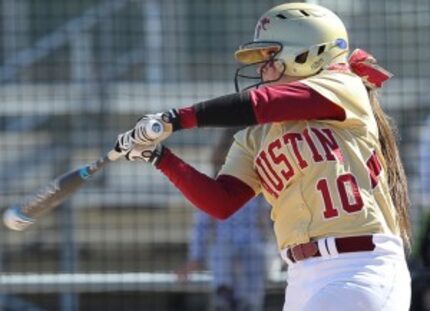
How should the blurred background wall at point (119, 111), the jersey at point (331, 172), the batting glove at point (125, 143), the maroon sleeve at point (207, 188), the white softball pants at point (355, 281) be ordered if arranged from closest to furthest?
1. the white softball pants at point (355, 281)
2. the jersey at point (331, 172)
3. the batting glove at point (125, 143)
4. the maroon sleeve at point (207, 188)
5. the blurred background wall at point (119, 111)

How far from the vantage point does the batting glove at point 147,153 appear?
3.79m

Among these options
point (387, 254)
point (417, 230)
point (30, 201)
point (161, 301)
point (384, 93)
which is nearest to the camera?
point (387, 254)

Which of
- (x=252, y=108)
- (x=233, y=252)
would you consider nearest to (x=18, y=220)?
(x=252, y=108)

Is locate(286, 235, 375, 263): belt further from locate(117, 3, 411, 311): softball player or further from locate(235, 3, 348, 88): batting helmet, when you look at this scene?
locate(235, 3, 348, 88): batting helmet

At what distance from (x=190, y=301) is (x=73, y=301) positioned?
3.18ft

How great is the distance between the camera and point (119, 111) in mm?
8953

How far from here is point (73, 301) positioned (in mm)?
7859

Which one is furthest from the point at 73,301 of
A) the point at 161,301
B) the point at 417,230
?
the point at 417,230

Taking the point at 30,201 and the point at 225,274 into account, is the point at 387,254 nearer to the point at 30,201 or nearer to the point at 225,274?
the point at 30,201

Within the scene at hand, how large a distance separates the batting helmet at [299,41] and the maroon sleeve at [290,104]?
0.19 m

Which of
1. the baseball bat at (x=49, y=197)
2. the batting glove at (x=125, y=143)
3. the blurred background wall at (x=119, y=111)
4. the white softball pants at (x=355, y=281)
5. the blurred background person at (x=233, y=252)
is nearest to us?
the white softball pants at (x=355, y=281)

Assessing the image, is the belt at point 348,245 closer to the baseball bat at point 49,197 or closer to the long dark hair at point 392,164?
the long dark hair at point 392,164

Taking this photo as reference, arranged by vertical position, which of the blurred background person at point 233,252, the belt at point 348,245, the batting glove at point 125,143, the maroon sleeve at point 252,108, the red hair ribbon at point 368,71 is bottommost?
the blurred background person at point 233,252

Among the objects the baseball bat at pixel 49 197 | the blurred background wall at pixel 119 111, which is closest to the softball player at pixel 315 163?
the baseball bat at pixel 49 197
